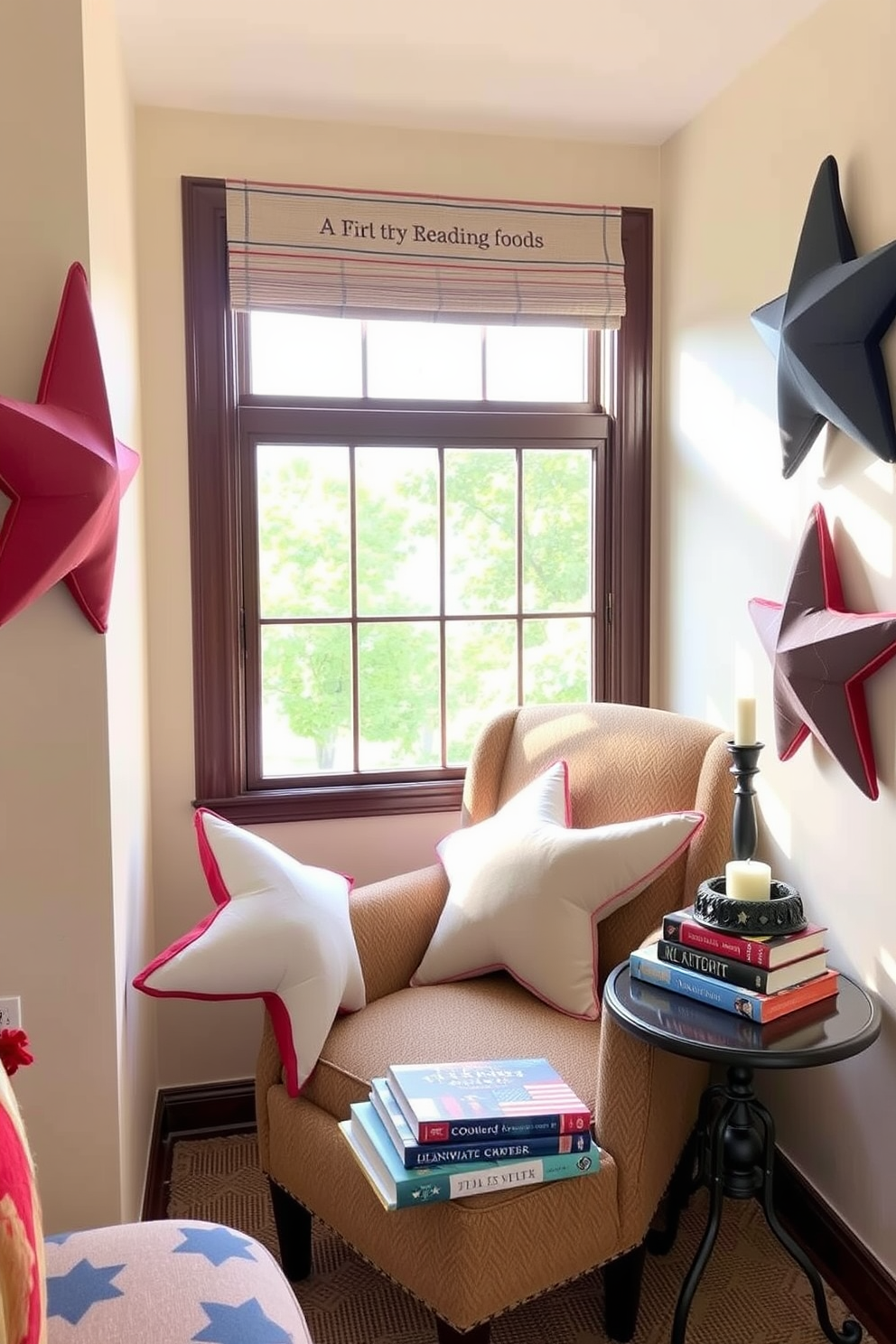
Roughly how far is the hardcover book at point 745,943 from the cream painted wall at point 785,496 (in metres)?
0.20

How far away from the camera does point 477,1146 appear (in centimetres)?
155

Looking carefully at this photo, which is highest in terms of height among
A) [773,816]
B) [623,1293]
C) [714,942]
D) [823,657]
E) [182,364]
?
[182,364]

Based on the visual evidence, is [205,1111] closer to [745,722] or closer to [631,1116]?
[631,1116]

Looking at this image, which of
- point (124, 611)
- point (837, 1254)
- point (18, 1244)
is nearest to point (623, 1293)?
point (837, 1254)

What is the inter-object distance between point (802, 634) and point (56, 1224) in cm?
160

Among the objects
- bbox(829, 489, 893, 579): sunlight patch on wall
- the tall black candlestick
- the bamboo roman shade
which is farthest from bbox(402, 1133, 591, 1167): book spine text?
the bamboo roman shade

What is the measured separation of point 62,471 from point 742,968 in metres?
1.27

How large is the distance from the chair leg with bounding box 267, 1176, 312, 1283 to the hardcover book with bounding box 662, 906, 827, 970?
2.76 ft

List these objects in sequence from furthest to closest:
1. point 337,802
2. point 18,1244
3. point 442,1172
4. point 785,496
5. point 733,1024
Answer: point 337,802 < point 785,496 < point 733,1024 < point 442,1172 < point 18,1244

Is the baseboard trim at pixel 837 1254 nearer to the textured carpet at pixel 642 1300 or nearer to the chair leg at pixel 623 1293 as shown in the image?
the textured carpet at pixel 642 1300

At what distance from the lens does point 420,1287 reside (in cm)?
158

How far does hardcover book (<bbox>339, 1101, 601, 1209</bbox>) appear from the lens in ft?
4.95

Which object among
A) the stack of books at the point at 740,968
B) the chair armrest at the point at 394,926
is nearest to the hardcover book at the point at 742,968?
the stack of books at the point at 740,968

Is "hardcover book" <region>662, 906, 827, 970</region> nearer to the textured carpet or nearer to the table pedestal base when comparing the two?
the table pedestal base
